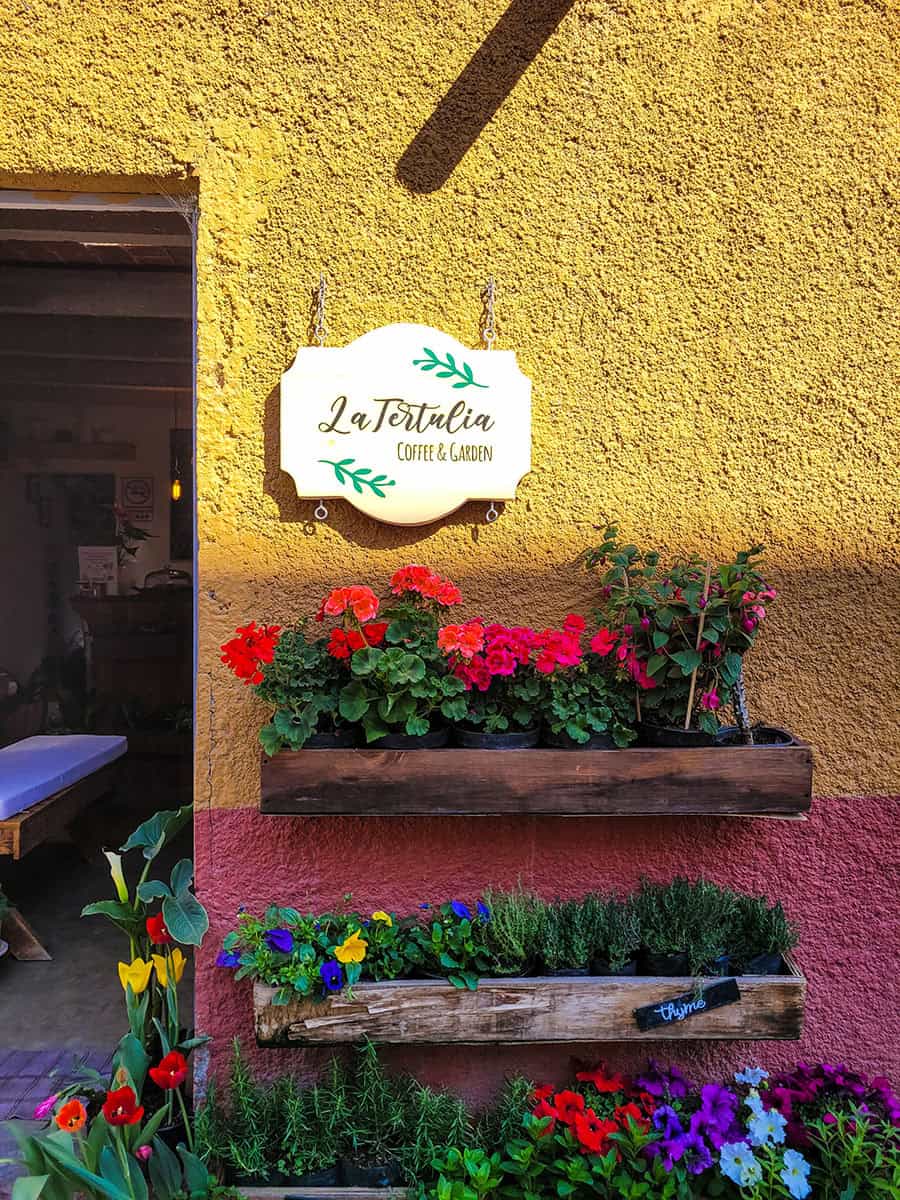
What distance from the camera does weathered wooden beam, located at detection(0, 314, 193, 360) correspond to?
199 inches

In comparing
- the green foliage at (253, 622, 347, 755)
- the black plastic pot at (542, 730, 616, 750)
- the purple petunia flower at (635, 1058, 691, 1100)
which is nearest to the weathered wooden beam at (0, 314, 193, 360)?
the green foliage at (253, 622, 347, 755)

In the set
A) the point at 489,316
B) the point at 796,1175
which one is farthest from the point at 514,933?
the point at 489,316

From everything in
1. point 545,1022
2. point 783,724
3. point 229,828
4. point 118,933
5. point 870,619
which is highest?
point 870,619

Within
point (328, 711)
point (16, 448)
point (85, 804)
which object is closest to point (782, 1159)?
point (328, 711)

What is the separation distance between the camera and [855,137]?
2195 millimetres

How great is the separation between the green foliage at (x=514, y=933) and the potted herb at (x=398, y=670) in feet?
1.66

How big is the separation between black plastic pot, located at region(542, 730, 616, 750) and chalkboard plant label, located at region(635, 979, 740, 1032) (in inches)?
25.8

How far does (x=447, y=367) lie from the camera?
2133 mm

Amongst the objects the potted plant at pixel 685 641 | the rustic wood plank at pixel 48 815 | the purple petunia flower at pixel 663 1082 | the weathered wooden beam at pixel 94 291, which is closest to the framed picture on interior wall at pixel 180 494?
the weathered wooden beam at pixel 94 291

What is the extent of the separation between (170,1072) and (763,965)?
1552 millimetres

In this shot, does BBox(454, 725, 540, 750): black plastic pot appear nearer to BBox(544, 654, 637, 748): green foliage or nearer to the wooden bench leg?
BBox(544, 654, 637, 748): green foliage

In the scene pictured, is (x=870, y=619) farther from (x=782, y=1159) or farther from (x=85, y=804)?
(x=85, y=804)

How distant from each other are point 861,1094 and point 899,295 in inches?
88.4

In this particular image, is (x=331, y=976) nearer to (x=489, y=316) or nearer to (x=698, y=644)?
(x=698, y=644)
